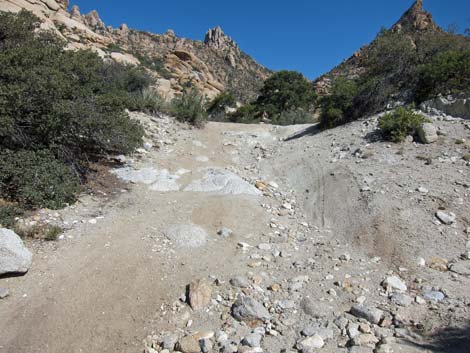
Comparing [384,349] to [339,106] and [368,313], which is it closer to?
[368,313]

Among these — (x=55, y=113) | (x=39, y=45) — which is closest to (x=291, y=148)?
(x=55, y=113)

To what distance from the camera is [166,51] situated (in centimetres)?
4788

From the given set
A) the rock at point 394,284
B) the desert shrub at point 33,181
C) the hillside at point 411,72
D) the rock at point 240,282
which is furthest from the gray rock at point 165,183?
the hillside at point 411,72

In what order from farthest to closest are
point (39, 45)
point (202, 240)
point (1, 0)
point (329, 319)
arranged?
point (1, 0), point (39, 45), point (202, 240), point (329, 319)

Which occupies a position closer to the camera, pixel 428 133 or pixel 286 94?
pixel 428 133

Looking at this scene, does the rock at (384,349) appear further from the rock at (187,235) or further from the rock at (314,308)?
the rock at (187,235)

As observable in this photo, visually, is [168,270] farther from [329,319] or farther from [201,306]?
[329,319]

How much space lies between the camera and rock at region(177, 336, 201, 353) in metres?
3.13

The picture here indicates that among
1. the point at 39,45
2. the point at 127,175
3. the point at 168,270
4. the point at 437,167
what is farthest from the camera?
the point at 39,45

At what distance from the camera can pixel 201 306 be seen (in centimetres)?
371

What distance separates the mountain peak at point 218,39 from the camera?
67125 mm

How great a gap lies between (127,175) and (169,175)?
35.9 inches

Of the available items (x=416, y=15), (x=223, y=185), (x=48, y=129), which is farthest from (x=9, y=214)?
(x=416, y=15)

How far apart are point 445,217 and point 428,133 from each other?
291 cm
